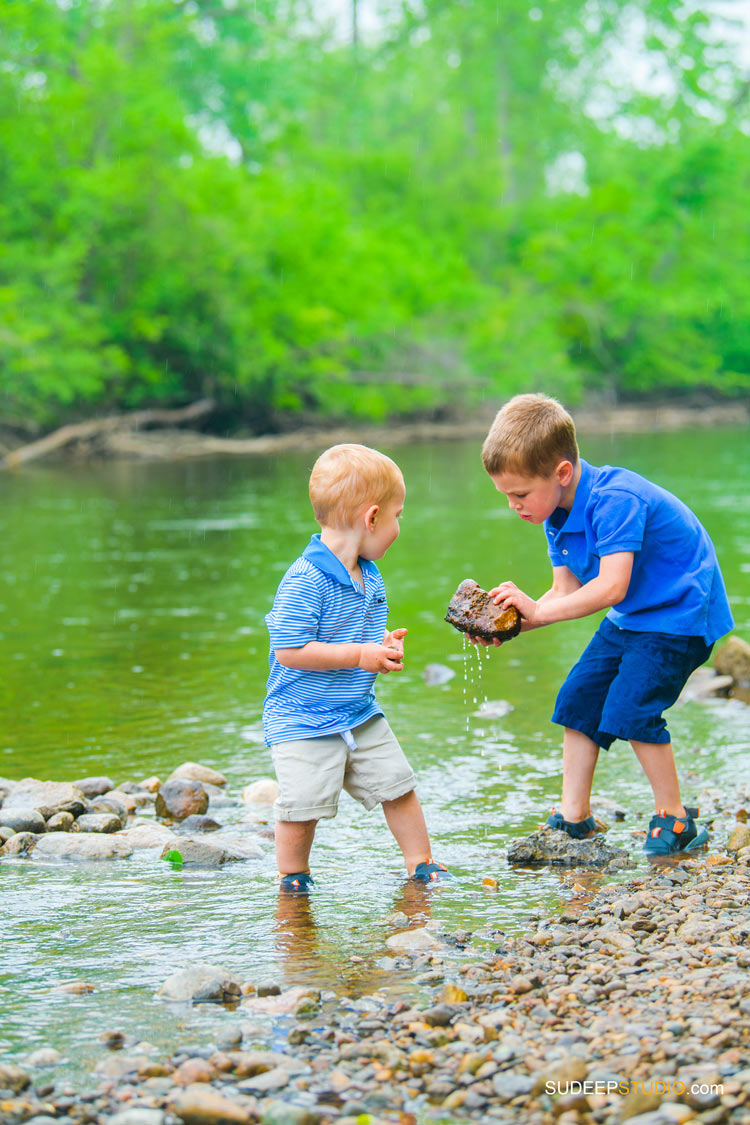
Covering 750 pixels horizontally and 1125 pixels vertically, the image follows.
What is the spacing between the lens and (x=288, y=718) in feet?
13.9

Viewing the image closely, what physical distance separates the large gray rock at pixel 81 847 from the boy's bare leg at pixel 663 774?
1.86m

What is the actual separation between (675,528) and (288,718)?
142 cm

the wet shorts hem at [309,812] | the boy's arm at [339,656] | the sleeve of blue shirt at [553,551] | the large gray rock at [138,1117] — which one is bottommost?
the wet shorts hem at [309,812]

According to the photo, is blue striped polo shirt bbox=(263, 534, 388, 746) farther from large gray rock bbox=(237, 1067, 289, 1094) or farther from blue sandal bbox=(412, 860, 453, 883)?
large gray rock bbox=(237, 1067, 289, 1094)

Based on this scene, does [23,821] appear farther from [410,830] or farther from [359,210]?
[359,210]

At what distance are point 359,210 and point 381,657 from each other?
4160cm

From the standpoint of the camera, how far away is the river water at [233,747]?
3.65 meters

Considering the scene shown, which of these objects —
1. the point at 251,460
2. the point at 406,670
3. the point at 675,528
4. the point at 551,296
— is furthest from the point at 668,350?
the point at 675,528

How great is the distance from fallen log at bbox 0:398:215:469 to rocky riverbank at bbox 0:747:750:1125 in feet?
79.9

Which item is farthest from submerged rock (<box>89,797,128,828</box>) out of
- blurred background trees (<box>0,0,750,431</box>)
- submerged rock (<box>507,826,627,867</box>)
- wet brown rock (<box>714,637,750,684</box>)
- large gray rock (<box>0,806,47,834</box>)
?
blurred background trees (<box>0,0,750,431</box>)

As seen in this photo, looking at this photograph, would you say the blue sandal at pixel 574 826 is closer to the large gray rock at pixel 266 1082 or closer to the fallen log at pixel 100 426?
the large gray rock at pixel 266 1082

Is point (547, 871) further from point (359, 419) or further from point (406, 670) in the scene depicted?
point (359, 419)

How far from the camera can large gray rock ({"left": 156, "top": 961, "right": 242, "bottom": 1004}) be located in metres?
3.33

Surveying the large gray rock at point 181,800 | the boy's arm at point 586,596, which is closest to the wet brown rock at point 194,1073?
the boy's arm at point 586,596
